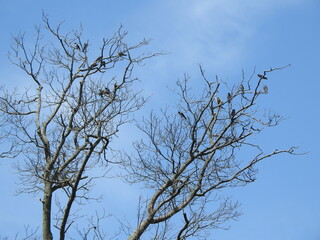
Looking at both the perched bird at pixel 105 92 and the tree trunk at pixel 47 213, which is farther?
the perched bird at pixel 105 92

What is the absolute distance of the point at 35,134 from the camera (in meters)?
10.8

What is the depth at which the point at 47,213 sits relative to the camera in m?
10.3

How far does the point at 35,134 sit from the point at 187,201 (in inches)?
137

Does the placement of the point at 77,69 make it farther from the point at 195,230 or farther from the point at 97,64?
the point at 195,230

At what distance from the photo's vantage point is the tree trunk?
999cm

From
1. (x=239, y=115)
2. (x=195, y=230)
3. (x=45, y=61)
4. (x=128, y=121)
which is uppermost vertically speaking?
(x=45, y=61)

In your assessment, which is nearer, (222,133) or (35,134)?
(222,133)

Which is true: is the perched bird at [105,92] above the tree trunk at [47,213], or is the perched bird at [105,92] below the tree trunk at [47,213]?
above

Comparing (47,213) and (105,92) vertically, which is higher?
(105,92)

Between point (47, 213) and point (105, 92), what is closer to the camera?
point (47, 213)

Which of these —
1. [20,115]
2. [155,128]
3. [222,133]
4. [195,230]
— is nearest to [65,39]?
[20,115]

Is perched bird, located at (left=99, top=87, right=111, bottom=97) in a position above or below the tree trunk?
above

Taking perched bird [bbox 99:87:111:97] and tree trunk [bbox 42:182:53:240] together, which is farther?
perched bird [bbox 99:87:111:97]

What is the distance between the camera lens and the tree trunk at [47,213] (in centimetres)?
999
